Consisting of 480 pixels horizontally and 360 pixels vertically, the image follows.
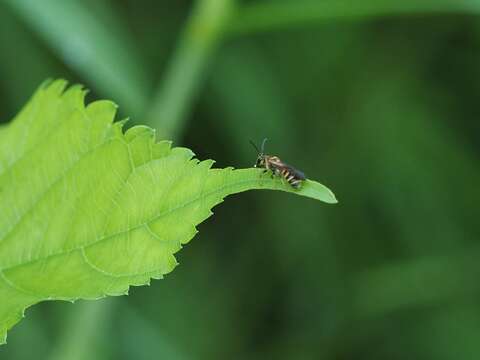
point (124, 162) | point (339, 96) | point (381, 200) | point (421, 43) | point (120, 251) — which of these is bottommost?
point (120, 251)

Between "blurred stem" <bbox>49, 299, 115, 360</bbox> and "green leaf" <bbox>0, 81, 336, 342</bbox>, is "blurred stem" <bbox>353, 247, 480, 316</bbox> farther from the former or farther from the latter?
"green leaf" <bbox>0, 81, 336, 342</bbox>

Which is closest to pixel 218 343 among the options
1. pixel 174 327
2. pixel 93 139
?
pixel 174 327

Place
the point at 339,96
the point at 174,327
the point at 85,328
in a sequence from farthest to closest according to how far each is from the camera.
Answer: the point at 339,96 < the point at 174,327 < the point at 85,328

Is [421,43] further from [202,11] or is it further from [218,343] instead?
[218,343]

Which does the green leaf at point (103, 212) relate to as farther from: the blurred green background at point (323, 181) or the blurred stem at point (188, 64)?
the blurred green background at point (323, 181)

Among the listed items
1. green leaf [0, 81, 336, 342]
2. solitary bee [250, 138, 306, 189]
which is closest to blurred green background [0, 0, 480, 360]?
solitary bee [250, 138, 306, 189]

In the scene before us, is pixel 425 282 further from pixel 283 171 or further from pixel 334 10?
pixel 283 171
